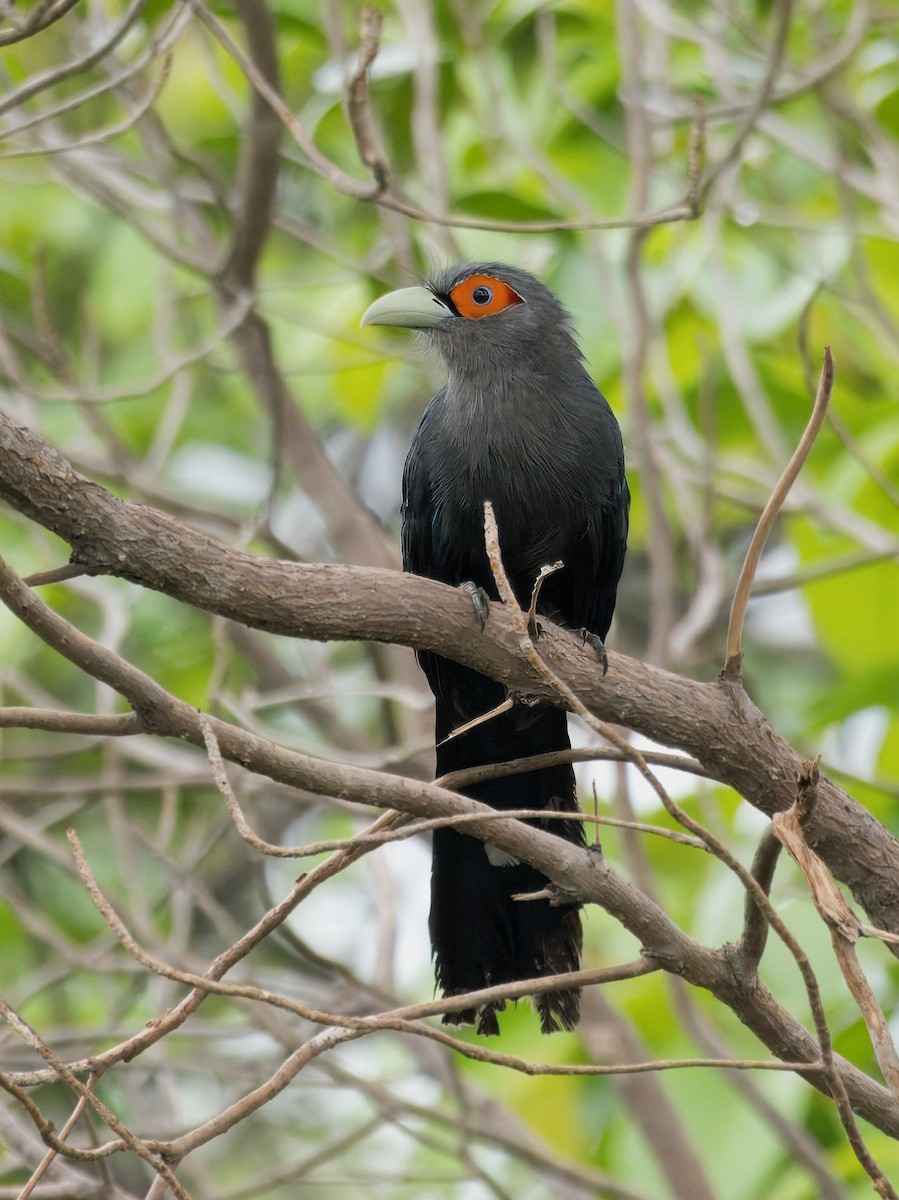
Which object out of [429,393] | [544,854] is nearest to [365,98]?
[544,854]

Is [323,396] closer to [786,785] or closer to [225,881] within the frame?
[225,881]

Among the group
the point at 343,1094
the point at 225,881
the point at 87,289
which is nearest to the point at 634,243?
the point at 87,289

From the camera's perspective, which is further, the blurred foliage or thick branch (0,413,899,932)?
the blurred foliage

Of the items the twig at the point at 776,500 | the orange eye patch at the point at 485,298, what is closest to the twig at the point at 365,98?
the orange eye patch at the point at 485,298

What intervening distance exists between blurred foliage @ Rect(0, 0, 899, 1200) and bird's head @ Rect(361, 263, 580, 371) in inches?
17.4

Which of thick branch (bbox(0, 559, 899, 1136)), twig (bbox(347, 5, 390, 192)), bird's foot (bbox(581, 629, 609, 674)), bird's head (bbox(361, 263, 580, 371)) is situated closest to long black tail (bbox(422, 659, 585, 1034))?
bird's foot (bbox(581, 629, 609, 674))

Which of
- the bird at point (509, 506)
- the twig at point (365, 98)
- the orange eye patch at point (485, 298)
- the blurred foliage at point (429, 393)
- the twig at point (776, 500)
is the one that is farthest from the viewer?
the blurred foliage at point (429, 393)

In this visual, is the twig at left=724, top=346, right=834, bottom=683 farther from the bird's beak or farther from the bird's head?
the bird's beak

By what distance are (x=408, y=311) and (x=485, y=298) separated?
0.24 m

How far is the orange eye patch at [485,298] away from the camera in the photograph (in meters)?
4.18

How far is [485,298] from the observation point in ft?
13.8

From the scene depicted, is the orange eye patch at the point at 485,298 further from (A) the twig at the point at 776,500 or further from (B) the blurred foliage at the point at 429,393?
(A) the twig at the point at 776,500

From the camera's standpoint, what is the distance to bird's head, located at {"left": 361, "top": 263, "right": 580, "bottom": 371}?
159 inches

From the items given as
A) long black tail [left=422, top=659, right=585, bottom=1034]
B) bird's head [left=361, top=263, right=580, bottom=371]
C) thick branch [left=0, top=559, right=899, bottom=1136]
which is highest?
bird's head [left=361, top=263, right=580, bottom=371]
